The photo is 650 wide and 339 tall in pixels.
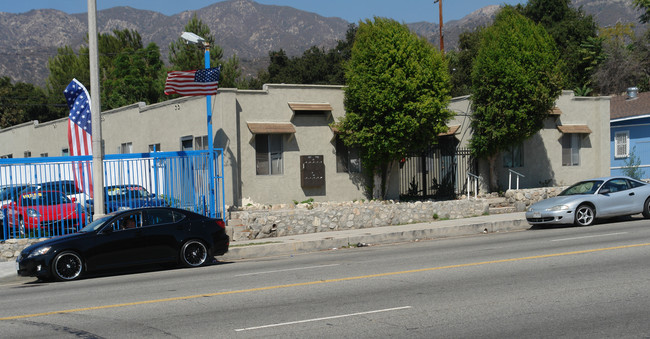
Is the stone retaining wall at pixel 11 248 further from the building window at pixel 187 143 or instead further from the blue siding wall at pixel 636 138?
the blue siding wall at pixel 636 138

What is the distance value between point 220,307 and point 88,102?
51.7 ft

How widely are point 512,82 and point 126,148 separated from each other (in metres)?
17.1

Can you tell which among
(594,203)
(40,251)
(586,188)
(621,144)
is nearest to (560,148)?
(621,144)

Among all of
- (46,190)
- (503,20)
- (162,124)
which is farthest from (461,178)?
(46,190)

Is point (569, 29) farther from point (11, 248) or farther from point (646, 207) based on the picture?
point (11, 248)

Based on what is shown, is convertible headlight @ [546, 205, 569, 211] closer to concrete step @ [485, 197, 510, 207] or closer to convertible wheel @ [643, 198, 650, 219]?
convertible wheel @ [643, 198, 650, 219]

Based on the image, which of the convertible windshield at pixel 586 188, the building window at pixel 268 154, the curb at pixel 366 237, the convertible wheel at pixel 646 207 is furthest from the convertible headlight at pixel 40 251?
the convertible wheel at pixel 646 207

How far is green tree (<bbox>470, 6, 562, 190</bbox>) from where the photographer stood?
88.2 ft

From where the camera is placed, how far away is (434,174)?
2834 centimetres

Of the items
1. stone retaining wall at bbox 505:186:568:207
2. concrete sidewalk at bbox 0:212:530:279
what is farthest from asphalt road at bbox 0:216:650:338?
stone retaining wall at bbox 505:186:568:207

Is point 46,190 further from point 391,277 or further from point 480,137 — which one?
point 480,137

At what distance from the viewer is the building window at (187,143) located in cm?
2595

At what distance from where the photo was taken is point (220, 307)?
9.64m

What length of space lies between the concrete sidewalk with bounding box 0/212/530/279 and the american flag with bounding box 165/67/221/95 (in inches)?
199
